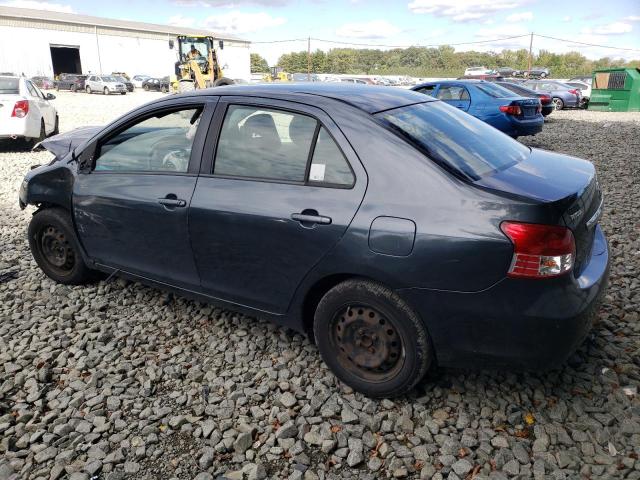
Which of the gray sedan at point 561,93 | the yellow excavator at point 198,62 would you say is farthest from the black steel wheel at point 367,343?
the yellow excavator at point 198,62

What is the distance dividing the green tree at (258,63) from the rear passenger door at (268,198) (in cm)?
8878

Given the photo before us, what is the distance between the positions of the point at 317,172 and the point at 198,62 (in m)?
25.0

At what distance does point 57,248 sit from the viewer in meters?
4.29

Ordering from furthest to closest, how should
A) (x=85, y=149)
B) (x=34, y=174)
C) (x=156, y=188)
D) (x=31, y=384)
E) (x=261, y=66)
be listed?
(x=261, y=66)
(x=34, y=174)
(x=85, y=149)
(x=156, y=188)
(x=31, y=384)

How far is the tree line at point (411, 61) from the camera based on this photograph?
2992 inches

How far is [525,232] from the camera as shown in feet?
7.44

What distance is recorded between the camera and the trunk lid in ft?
7.83

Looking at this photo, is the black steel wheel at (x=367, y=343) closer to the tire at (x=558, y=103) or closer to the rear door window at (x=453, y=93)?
the rear door window at (x=453, y=93)

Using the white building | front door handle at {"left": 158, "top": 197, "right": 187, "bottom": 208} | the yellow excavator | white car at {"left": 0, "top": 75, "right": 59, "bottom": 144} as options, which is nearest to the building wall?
the white building

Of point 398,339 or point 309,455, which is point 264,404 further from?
A: point 398,339

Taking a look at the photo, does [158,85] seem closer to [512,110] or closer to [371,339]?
[512,110]

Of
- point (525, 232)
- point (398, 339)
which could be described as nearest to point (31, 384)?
point (398, 339)

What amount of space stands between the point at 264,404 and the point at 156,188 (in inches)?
61.6

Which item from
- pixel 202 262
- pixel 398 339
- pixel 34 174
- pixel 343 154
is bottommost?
pixel 398 339
